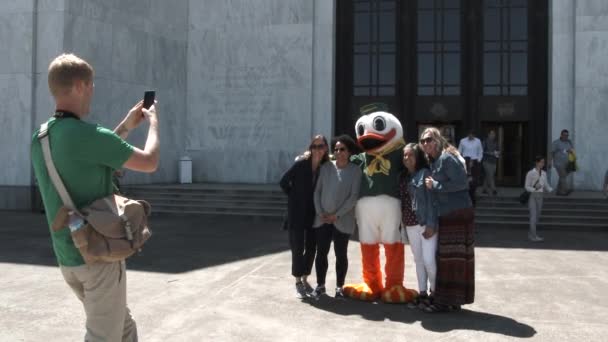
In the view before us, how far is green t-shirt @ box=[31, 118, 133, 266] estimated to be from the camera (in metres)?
2.33

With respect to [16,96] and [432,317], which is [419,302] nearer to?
[432,317]

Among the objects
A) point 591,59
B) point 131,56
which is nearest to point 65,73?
point 131,56

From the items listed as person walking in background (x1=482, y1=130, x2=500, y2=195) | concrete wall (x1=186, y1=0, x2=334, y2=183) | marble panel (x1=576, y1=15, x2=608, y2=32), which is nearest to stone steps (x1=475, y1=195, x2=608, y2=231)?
person walking in background (x1=482, y1=130, x2=500, y2=195)

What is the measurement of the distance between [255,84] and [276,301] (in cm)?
1317

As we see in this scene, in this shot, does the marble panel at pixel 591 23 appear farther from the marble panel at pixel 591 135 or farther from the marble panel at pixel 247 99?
the marble panel at pixel 247 99

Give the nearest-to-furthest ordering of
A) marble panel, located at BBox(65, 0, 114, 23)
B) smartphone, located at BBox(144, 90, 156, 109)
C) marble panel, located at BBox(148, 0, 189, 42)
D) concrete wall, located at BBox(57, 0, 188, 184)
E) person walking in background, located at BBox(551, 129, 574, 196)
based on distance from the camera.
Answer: smartphone, located at BBox(144, 90, 156, 109), person walking in background, located at BBox(551, 129, 574, 196), marble panel, located at BBox(65, 0, 114, 23), concrete wall, located at BBox(57, 0, 188, 184), marble panel, located at BBox(148, 0, 189, 42)

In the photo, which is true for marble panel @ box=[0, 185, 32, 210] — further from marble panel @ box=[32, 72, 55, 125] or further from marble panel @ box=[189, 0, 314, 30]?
marble panel @ box=[189, 0, 314, 30]

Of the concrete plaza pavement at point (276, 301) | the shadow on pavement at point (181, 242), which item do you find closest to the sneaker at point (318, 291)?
the concrete plaza pavement at point (276, 301)

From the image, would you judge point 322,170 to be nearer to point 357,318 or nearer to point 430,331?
point 357,318

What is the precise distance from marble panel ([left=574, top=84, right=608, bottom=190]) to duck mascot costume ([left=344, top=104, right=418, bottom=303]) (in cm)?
1218

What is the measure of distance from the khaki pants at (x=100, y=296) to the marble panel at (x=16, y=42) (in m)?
13.9

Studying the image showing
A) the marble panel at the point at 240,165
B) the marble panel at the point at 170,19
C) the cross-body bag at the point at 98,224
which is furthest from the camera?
the marble panel at the point at 240,165

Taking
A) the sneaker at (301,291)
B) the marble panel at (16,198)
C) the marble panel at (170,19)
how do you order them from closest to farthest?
the sneaker at (301,291)
the marble panel at (16,198)
the marble panel at (170,19)

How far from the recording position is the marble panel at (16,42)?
1441 cm
